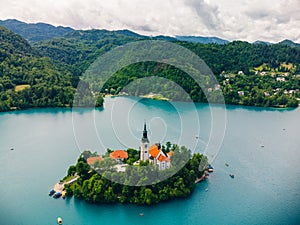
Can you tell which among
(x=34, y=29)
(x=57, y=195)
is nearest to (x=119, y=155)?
(x=57, y=195)

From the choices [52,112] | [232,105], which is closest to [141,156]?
[52,112]

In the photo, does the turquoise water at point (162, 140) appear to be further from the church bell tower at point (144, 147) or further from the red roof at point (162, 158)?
the church bell tower at point (144, 147)

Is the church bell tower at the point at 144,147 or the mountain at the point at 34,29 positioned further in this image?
the mountain at the point at 34,29

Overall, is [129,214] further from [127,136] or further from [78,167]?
[127,136]

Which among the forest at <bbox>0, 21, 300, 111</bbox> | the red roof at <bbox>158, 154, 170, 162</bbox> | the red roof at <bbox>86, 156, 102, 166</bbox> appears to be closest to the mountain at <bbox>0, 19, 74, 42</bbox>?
the forest at <bbox>0, 21, 300, 111</bbox>

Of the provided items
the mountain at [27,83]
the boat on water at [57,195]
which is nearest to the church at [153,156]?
the boat on water at [57,195]
